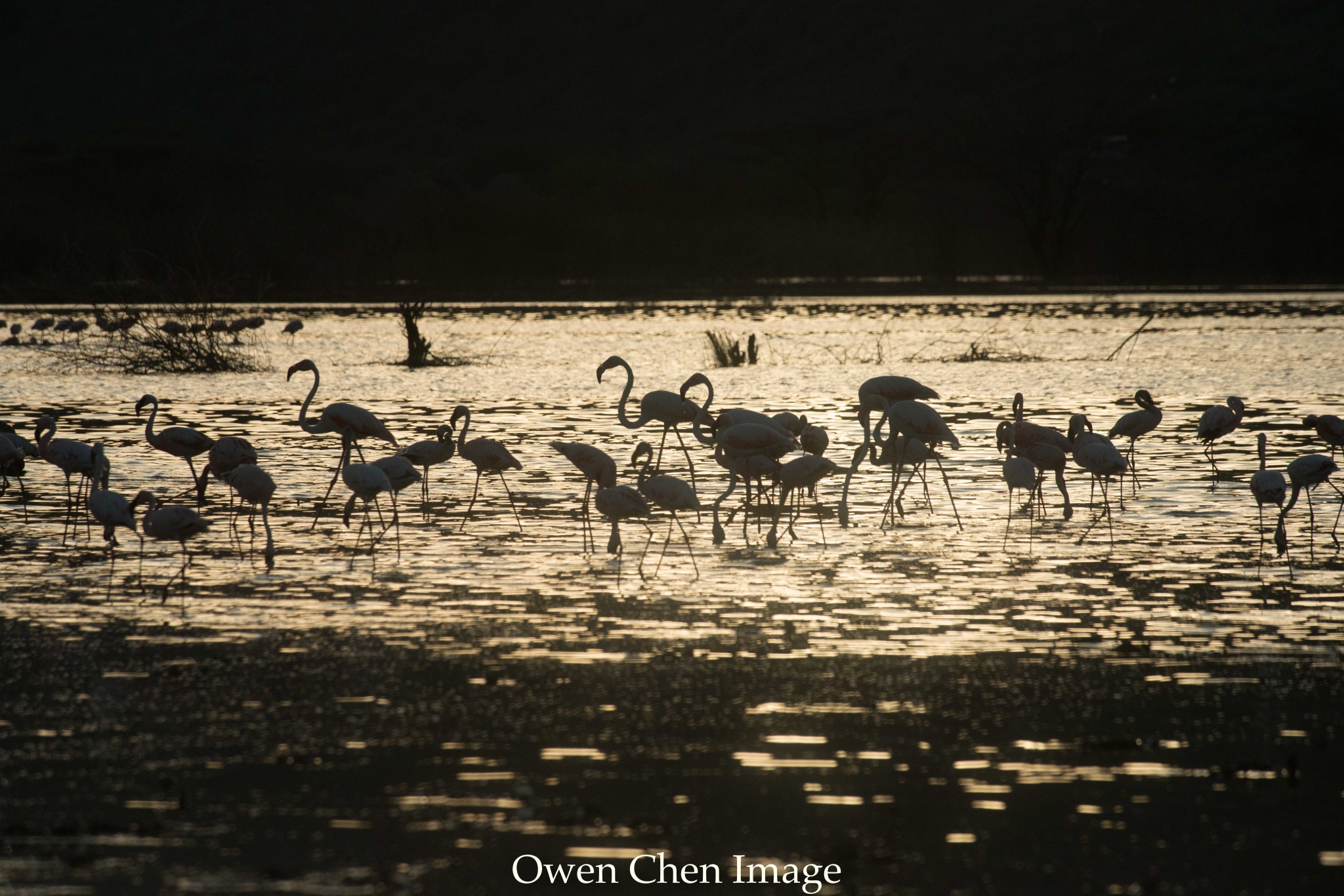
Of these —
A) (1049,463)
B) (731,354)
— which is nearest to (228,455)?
(1049,463)

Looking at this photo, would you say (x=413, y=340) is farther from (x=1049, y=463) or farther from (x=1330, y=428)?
(x=1330, y=428)

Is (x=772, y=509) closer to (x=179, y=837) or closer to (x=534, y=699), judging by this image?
(x=534, y=699)

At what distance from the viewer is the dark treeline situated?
190 feet

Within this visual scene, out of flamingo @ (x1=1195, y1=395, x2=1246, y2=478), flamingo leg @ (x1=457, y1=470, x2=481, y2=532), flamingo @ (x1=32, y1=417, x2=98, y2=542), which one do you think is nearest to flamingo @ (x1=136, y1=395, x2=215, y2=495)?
flamingo @ (x1=32, y1=417, x2=98, y2=542)

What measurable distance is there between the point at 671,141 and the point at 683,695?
11574 centimetres

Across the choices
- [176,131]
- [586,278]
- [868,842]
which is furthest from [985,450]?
[176,131]

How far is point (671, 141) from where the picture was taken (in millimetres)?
119750

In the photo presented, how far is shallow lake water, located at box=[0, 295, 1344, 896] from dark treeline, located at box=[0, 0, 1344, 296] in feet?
51.7

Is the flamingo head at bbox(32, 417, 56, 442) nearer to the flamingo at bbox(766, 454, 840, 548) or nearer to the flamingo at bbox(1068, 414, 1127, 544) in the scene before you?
the flamingo at bbox(766, 454, 840, 548)

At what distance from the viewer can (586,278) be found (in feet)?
190

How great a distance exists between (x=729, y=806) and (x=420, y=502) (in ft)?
24.2

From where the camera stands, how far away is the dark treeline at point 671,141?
5778cm

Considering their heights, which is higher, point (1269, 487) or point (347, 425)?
point (347, 425)

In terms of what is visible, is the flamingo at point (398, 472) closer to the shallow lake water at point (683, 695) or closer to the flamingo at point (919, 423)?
the shallow lake water at point (683, 695)
